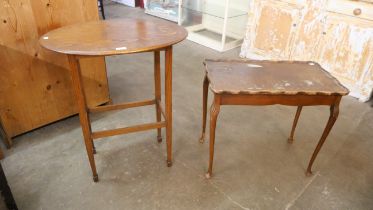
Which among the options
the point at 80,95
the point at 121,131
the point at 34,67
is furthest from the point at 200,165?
the point at 34,67

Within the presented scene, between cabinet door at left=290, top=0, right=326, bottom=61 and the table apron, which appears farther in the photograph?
cabinet door at left=290, top=0, right=326, bottom=61

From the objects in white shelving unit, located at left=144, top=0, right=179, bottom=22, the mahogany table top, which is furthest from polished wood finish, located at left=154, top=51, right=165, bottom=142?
white shelving unit, located at left=144, top=0, right=179, bottom=22

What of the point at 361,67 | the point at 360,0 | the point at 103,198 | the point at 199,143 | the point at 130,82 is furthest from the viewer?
the point at 130,82

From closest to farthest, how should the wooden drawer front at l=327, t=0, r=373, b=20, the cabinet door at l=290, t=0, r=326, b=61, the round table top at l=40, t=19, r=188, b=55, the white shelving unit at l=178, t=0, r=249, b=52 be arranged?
the round table top at l=40, t=19, r=188, b=55 → the wooden drawer front at l=327, t=0, r=373, b=20 → the cabinet door at l=290, t=0, r=326, b=61 → the white shelving unit at l=178, t=0, r=249, b=52

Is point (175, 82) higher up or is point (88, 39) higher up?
point (88, 39)

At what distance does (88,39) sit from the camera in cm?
135

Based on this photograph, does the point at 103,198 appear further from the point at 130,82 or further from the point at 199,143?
the point at 130,82

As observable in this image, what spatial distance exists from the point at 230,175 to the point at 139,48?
3.36ft

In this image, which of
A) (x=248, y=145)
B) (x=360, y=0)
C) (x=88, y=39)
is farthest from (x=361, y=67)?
(x=88, y=39)

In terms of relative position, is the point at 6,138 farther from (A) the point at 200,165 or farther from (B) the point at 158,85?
(A) the point at 200,165

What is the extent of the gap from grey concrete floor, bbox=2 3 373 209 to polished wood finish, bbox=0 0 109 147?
6.2 inches

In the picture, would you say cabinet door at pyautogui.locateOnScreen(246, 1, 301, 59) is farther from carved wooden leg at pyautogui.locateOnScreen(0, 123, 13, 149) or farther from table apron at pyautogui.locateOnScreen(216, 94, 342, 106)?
carved wooden leg at pyautogui.locateOnScreen(0, 123, 13, 149)

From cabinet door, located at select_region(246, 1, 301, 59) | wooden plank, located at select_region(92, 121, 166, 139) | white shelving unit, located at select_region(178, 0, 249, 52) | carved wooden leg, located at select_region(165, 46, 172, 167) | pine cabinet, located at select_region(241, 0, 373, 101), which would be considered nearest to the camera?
carved wooden leg, located at select_region(165, 46, 172, 167)

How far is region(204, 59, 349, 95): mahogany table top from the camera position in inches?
56.2
